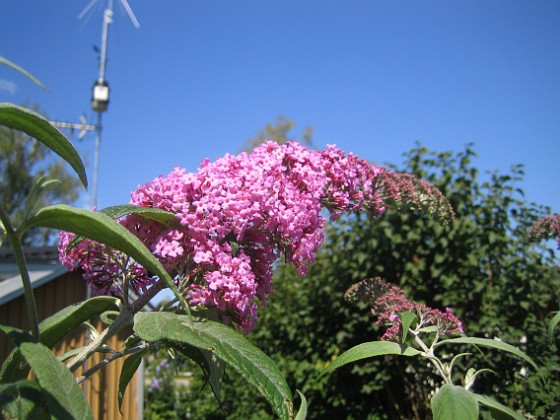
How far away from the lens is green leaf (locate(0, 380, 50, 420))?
680 millimetres

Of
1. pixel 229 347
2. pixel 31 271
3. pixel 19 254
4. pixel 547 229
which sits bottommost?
pixel 229 347

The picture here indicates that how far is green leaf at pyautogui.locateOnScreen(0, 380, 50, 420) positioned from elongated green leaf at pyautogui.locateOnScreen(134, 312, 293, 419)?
0.52 feet

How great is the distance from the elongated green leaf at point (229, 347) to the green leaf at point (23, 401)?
0.16m

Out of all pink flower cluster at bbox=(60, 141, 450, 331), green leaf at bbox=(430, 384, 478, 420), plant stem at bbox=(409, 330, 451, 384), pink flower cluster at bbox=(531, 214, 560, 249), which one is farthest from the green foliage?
pink flower cluster at bbox=(531, 214, 560, 249)

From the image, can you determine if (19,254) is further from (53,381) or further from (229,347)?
(229,347)

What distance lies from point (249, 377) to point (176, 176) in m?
0.49

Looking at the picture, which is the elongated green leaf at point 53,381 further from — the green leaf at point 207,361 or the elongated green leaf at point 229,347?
the green leaf at point 207,361

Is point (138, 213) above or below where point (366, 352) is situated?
above

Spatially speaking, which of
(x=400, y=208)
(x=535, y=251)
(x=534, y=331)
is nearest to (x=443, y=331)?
(x=400, y=208)

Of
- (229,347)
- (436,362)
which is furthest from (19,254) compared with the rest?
(436,362)

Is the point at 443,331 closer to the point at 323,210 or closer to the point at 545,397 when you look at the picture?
the point at 323,210

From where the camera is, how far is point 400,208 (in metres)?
1.55

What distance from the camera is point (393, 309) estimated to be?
149 centimetres

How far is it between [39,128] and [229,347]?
42 cm
